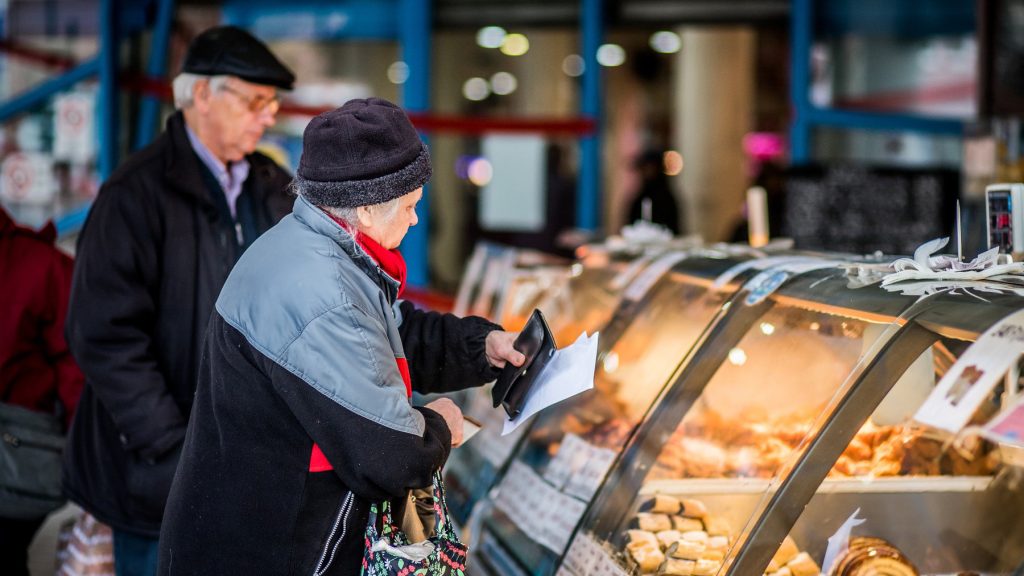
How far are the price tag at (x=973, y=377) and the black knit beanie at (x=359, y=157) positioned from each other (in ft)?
3.43

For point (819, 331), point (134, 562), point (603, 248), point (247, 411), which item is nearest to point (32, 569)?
point (134, 562)

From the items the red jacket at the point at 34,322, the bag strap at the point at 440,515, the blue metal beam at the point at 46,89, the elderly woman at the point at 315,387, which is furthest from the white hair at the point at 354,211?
the blue metal beam at the point at 46,89

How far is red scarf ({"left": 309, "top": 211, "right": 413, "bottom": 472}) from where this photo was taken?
7.14ft

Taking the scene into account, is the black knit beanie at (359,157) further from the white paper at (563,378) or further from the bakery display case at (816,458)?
the bakery display case at (816,458)

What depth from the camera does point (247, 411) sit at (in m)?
2.19

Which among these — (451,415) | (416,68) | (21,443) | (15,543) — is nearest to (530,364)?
(451,415)

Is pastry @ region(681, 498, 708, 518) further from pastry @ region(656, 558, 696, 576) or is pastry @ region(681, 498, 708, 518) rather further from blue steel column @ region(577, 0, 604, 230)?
blue steel column @ region(577, 0, 604, 230)

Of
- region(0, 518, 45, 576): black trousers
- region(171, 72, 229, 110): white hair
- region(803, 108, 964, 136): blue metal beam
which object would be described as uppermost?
region(171, 72, 229, 110): white hair

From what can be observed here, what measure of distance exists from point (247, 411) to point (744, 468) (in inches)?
57.9

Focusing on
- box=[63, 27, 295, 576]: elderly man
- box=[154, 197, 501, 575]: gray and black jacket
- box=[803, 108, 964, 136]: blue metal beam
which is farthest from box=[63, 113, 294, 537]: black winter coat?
box=[803, 108, 964, 136]: blue metal beam

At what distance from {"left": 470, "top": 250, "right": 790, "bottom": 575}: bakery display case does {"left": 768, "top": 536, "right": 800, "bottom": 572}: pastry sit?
0.61m

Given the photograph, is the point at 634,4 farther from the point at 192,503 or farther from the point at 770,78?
the point at 770,78

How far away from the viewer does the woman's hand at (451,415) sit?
7.66 ft

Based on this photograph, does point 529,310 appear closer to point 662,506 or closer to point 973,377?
point 662,506
